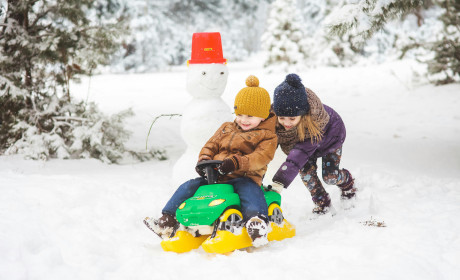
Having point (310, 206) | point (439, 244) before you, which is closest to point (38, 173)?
point (310, 206)

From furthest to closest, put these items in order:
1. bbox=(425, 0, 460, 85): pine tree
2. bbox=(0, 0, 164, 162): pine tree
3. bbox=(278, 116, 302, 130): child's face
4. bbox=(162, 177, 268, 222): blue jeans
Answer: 1. bbox=(425, 0, 460, 85): pine tree
2. bbox=(0, 0, 164, 162): pine tree
3. bbox=(278, 116, 302, 130): child's face
4. bbox=(162, 177, 268, 222): blue jeans

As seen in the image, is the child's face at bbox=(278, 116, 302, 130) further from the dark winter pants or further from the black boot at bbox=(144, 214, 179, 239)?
the black boot at bbox=(144, 214, 179, 239)

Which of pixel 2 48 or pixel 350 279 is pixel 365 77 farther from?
pixel 350 279

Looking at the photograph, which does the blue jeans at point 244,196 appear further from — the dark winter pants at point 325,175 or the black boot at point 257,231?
the dark winter pants at point 325,175

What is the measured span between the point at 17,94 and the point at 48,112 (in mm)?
550

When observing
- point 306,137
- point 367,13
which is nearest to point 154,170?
point 306,137

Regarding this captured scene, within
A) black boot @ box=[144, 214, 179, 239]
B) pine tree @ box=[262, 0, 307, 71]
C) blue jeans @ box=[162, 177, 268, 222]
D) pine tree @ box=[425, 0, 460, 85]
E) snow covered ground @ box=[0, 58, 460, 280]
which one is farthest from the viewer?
pine tree @ box=[262, 0, 307, 71]

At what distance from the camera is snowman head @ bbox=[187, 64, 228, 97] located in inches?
164

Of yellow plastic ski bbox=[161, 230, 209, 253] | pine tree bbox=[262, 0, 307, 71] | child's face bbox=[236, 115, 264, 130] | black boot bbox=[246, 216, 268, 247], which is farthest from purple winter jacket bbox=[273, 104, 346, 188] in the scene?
pine tree bbox=[262, 0, 307, 71]

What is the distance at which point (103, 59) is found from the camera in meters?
6.07

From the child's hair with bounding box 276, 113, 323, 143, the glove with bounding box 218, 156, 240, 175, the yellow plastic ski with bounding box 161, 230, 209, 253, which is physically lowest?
the yellow plastic ski with bounding box 161, 230, 209, 253

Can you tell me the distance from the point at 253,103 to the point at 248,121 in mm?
162

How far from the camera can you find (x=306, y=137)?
3576 millimetres

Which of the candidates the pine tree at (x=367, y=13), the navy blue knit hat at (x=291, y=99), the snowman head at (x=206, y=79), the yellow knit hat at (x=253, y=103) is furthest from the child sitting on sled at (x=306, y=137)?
the pine tree at (x=367, y=13)
